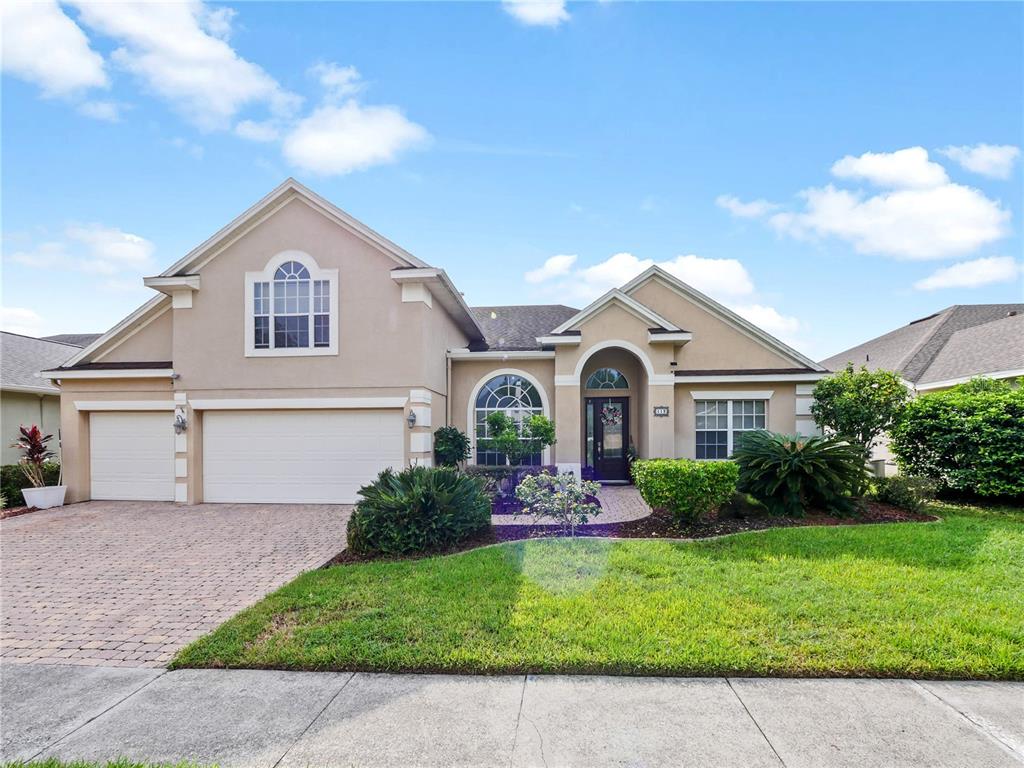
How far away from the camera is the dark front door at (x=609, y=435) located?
48.6ft

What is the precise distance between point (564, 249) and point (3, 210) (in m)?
13.8

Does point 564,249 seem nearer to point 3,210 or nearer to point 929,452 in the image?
point 929,452

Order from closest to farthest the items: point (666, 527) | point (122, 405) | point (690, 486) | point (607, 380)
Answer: point (690, 486) < point (666, 527) < point (122, 405) < point (607, 380)

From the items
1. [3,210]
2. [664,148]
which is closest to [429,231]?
[664,148]

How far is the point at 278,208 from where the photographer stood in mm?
11977

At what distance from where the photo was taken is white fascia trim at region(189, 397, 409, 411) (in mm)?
11688

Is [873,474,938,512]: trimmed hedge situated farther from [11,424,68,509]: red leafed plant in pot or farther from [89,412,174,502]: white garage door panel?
[11,424,68,509]: red leafed plant in pot

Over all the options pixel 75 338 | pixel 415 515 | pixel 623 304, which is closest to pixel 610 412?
pixel 623 304

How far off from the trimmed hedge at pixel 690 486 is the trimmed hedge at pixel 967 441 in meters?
6.38

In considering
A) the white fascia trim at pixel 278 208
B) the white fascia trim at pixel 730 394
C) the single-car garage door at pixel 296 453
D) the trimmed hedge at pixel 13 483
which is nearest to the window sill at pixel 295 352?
the single-car garage door at pixel 296 453

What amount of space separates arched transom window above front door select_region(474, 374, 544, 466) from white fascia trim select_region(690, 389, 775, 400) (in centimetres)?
456

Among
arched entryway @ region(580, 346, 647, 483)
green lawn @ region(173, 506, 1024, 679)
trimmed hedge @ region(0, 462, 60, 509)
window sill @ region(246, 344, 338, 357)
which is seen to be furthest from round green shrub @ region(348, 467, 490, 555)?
trimmed hedge @ region(0, 462, 60, 509)

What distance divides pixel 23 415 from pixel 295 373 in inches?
421

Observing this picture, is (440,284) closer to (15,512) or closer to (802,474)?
(802,474)
